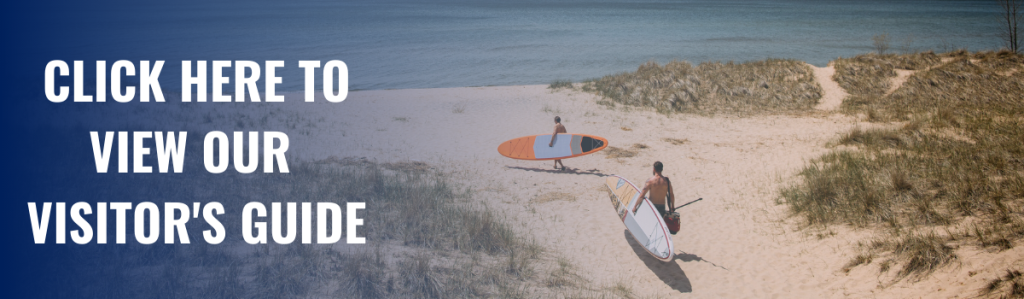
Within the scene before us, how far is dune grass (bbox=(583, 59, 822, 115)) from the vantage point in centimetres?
2270

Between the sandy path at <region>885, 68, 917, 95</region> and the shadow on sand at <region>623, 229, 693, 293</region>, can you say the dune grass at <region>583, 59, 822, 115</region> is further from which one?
the shadow on sand at <region>623, 229, 693, 293</region>

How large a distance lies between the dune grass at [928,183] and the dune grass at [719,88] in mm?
3910

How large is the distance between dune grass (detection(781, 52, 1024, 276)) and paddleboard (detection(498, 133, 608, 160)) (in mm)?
5228

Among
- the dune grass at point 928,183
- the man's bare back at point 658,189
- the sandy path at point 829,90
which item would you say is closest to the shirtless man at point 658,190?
the man's bare back at point 658,189

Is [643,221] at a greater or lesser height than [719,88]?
lesser

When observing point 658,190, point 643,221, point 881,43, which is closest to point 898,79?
point 881,43

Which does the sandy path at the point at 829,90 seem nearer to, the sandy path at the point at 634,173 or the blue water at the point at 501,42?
the sandy path at the point at 634,173

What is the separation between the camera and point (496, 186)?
13.1m

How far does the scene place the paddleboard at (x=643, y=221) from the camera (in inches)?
334

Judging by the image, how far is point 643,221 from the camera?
30.7 ft

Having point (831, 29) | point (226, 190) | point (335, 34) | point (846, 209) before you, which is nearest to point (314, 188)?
point (226, 190)

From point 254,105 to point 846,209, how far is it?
71.3 feet

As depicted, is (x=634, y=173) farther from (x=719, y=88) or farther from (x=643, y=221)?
(x=719, y=88)

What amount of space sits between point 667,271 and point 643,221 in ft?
3.26
